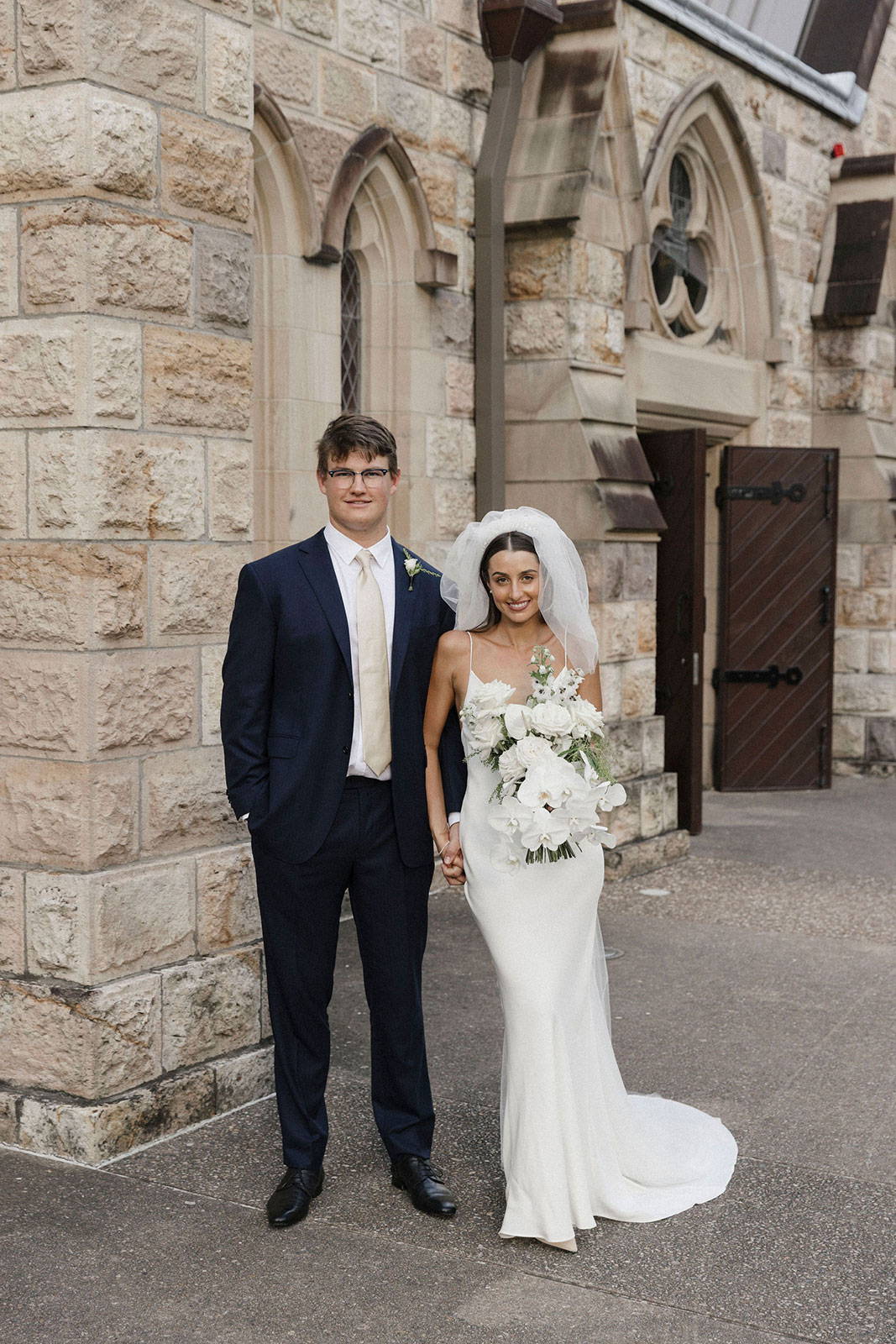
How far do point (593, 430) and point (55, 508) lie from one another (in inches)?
171

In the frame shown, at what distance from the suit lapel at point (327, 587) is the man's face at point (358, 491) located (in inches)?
4.0

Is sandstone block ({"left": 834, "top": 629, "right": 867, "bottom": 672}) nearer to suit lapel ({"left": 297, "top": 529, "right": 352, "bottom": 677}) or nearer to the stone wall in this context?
the stone wall

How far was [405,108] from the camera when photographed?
7.57 meters

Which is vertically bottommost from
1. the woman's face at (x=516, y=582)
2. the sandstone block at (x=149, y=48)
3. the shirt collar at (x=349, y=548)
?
the woman's face at (x=516, y=582)

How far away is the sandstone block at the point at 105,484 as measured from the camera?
14.5ft

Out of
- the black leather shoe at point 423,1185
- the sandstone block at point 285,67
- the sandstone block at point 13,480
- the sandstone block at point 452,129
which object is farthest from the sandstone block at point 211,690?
the sandstone block at point 452,129

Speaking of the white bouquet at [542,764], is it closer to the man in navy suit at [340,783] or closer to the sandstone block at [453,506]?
the man in navy suit at [340,783]

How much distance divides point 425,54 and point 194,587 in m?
4.04

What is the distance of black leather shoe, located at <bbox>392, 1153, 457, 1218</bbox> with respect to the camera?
4.09 metres

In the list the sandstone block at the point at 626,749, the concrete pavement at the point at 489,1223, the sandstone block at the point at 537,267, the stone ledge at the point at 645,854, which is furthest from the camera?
the sandstone block at the point at 626,749

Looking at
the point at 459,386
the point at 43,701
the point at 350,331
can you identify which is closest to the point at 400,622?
the point at 43,701

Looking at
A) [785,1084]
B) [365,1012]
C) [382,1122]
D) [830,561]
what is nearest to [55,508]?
[382,1122]

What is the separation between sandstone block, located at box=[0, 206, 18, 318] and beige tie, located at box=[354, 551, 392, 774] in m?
1.28

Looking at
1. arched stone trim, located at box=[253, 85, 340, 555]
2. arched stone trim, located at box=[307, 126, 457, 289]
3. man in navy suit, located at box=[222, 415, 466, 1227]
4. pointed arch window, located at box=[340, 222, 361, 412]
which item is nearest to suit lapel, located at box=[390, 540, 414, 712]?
man in navy suit, located at box=[222, 415, 466, 1227]
